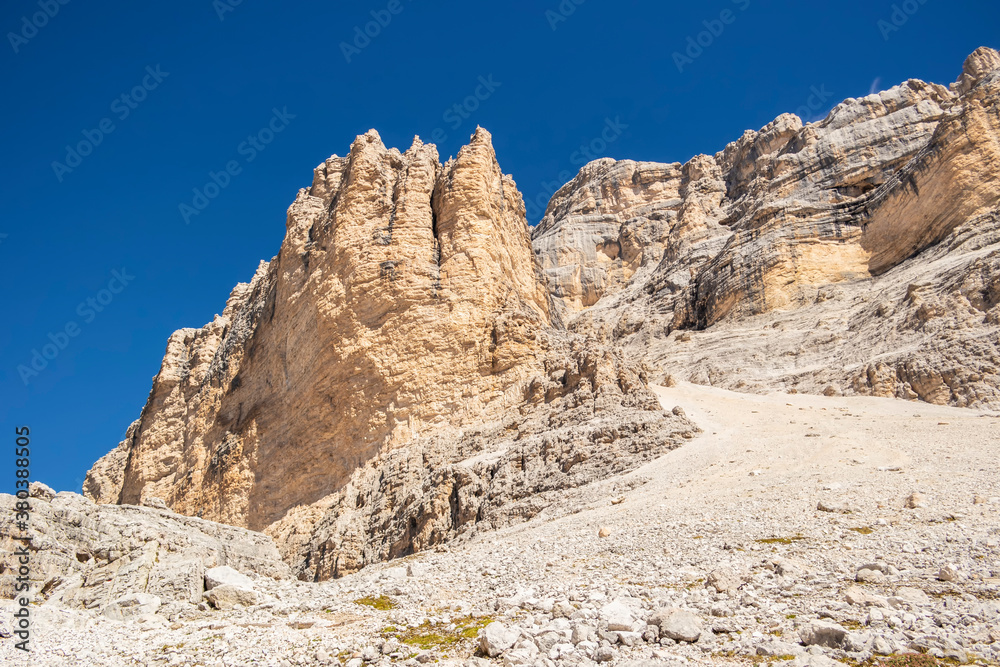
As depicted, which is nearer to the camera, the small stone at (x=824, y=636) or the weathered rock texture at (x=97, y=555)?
the small stone at (x=824, y=636)

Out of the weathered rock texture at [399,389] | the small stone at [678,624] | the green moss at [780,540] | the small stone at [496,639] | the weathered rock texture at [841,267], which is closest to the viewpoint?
the small stone at [678,624]

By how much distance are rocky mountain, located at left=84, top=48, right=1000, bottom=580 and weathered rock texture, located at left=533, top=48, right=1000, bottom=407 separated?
214mm

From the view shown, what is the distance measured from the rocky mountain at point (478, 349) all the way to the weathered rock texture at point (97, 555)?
7523 mm

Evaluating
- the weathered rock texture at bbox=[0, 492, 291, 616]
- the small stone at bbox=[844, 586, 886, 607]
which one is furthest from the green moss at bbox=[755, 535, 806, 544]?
the weathered rock texture at bbox=[0, 492, 291, 616]

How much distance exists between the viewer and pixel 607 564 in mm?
14156

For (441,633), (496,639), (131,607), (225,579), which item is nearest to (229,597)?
(225,579)

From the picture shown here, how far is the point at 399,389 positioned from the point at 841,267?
44.1m

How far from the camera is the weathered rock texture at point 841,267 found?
38750 millimetres

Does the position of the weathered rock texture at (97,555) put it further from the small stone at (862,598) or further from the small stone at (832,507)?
the small stone at (832,507)

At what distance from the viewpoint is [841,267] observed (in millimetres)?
61094

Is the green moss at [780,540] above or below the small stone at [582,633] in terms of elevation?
above

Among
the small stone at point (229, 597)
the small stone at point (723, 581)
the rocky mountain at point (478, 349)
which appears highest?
the rocky mountain at point (478, 349)

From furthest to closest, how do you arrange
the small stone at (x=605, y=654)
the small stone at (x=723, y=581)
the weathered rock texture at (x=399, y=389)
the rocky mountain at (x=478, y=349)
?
the rocky mountain at (x=478, y=349)
the weathered rock texture at (x=399, y=389)
the small stone at (x=723, y=581)
the small stone at (x=605, y=654)

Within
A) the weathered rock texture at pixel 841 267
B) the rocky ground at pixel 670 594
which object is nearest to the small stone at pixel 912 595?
the rocky ground at pixel 670 594
